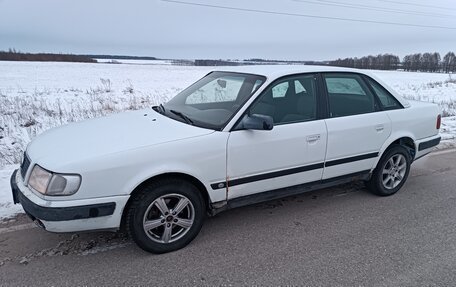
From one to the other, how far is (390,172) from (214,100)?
2.42 metres

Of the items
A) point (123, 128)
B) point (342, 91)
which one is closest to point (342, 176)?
point (342, 91)

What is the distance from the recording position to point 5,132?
7.55 m

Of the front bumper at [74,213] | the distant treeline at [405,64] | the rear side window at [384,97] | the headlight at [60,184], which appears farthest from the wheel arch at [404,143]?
the distant treeline at [405,64]

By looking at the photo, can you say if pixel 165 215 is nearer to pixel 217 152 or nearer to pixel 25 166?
pixel 217 152

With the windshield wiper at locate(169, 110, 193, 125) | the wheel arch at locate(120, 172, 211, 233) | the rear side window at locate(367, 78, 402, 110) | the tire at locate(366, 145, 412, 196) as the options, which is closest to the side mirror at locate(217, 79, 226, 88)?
the windshield wiper at locate(169, 110, 193, 125)

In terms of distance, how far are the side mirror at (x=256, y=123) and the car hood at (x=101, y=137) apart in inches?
12.3

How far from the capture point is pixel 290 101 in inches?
149

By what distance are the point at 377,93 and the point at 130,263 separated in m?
3.42

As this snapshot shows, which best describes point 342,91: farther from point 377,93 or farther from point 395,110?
point 395,110

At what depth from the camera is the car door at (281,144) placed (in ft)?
10.9

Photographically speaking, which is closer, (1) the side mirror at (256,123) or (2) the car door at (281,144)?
(1) the side mirror at (256,123)

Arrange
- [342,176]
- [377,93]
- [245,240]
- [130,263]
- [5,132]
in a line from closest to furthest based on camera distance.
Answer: [130,263], [245,240], [342,176], [377,93], [5,132]

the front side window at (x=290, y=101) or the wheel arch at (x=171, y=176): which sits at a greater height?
the front side window at (x=290, y=101)

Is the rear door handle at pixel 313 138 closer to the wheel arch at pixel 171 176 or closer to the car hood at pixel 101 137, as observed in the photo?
A: the car hood at pixel 101 137
